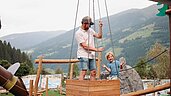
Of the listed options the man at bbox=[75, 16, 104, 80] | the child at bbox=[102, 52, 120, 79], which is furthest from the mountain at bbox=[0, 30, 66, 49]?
the man at bbox=[75, 16, 104, 80]

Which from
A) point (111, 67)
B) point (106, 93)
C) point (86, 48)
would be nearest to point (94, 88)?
point (106, 93)

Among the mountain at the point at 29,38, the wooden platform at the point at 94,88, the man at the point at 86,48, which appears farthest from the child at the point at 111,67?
the mountain at the point at 29,38

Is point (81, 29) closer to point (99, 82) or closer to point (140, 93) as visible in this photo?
point (99, 82)

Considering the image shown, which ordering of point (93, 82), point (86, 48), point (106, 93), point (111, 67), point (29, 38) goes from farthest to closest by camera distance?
point (29, 38), point (111, 67), point (86, 48), point (106, 93), point (93, 82)

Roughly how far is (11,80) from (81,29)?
3425 mm

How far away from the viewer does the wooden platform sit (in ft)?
7.89

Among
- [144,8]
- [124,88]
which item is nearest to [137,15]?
[144,8]

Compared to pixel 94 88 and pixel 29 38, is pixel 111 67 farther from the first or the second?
pixel 29 38

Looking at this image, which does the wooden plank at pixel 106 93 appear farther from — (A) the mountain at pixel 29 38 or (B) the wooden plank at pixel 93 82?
(A) the mountain at pixel 29 38

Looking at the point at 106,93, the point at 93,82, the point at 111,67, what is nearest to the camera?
the point at 93,82

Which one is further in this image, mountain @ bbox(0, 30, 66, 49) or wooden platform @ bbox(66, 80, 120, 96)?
mountain @ bbox(0, 30, 66, 49)

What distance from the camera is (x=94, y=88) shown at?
2.43 m

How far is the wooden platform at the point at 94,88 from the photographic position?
7.89 ft

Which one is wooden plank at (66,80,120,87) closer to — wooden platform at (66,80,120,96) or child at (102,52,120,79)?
wooden platform at (66,80,120,96)
